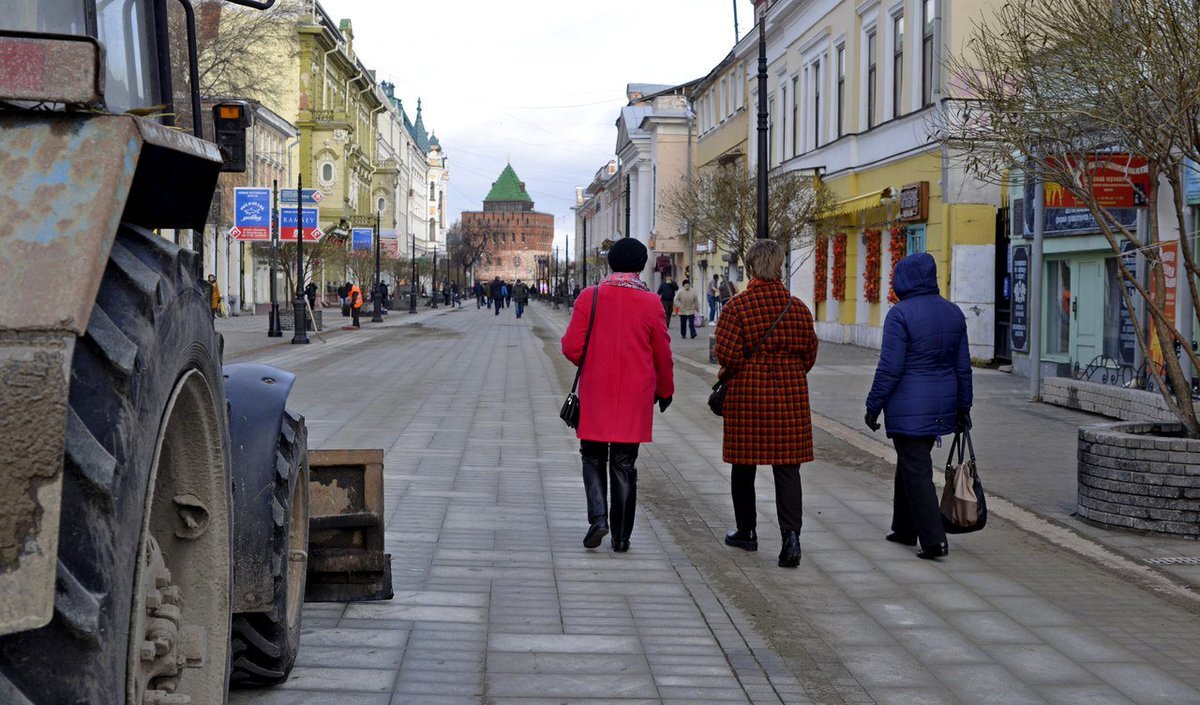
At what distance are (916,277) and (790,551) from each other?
164 cm

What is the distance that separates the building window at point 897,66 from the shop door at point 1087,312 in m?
9.59

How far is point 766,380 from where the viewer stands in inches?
301

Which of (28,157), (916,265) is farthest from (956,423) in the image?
(28,157)

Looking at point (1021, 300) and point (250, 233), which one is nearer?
point (1021, 300)

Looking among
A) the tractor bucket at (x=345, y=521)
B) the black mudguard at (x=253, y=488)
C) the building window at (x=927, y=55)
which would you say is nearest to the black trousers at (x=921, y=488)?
the tractor bucket at (x=345, y=521)

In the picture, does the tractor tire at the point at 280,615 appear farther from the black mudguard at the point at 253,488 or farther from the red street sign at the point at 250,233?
the red street sign at the point at 250,233

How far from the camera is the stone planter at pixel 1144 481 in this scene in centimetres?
836

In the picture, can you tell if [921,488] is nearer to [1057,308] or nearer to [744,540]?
[744,540]

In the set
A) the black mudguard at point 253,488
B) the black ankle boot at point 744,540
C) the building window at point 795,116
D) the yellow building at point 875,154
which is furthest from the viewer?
the building window at point 795,116

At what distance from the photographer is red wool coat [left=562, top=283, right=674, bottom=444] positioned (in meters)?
7.71

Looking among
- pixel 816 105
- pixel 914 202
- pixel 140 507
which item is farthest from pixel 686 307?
pixel 140 507

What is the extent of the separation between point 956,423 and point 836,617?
193cm

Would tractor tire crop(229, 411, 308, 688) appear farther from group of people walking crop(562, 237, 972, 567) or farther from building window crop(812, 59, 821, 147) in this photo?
building window crop(812, 59, 821, 147)

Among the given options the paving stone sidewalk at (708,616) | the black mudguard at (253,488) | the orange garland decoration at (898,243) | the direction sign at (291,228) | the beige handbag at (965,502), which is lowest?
the paving stone sidewalk at (708,616)
